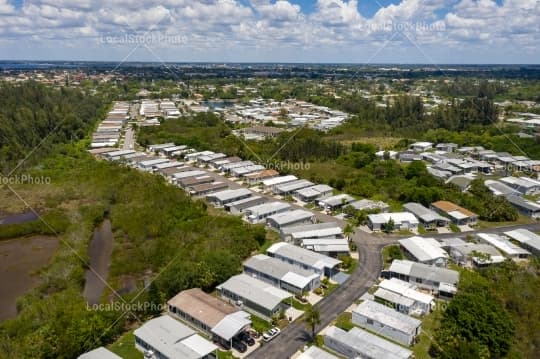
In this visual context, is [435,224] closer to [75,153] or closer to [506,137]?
[506,137]

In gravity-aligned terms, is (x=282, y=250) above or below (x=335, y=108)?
below

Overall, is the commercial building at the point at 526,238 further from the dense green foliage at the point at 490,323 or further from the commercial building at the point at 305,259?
the commercial building at the point at 305,259

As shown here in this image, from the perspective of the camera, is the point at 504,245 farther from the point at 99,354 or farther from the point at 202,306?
the point at 99,354

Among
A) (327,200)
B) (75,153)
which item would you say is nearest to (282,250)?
(327,200)

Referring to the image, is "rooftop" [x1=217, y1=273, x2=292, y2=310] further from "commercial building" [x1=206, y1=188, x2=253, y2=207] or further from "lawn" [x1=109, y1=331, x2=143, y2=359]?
"commercial building" [x1=206, y1=188, x2=253, y2=207]

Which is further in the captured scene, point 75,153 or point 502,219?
point 75,153

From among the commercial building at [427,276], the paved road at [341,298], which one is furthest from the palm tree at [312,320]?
the commercial building at [427,276]
